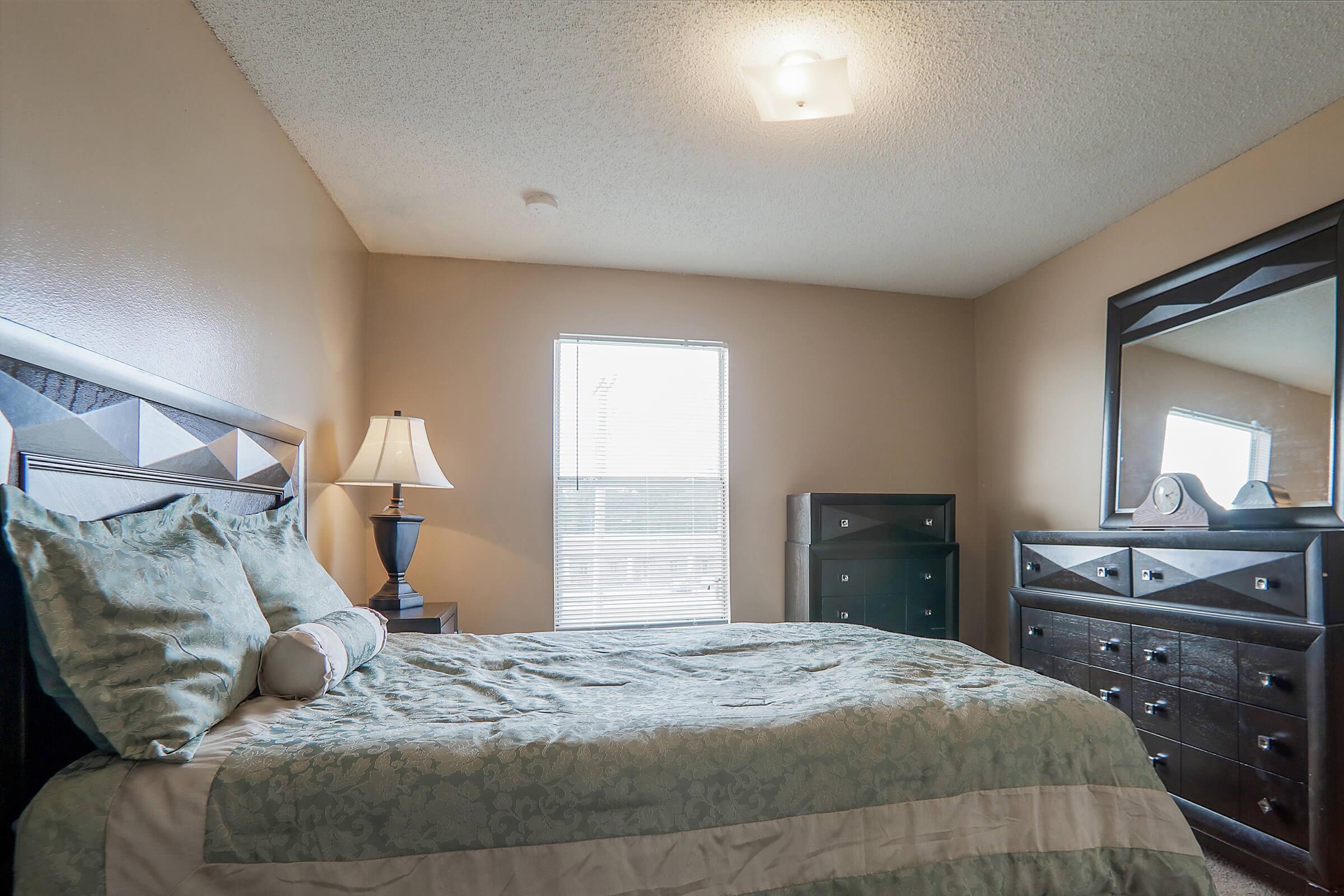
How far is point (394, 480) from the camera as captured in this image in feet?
10.4

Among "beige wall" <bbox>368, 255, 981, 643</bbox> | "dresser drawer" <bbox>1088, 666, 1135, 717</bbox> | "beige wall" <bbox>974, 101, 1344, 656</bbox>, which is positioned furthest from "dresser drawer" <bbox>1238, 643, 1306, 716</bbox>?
"beige wall" <bbox>368, 255, 981, 643</bbox>

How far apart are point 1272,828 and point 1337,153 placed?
214 centimetres

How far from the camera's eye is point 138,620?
1279mm

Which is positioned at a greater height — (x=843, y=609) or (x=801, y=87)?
(x=801, y=87)

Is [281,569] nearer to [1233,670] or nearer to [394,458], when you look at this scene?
[394,458]

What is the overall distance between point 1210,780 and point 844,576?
1810 millimetres

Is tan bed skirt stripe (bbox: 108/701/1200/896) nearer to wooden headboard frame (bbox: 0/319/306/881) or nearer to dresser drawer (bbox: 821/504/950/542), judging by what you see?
wooden headboard frame (bbox: 0/319/306/881)

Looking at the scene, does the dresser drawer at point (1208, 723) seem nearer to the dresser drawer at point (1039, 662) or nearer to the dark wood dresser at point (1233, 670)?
the dark wood dresser at point (1233, 670)

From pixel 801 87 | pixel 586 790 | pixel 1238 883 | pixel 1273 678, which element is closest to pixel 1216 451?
pixel 1273 678

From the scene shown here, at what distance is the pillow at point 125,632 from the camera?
121cm

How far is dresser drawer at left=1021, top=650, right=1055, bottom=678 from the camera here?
3127mm

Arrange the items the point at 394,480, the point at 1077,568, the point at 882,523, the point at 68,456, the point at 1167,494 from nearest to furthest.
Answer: the point at 68,456
the point at 1167,494
the point at 1077,568
the point at 394,480
the point at 882,523

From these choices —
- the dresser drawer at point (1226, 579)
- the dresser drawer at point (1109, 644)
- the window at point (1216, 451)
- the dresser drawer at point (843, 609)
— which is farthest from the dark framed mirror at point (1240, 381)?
the dresser drawer at point (843, 609)

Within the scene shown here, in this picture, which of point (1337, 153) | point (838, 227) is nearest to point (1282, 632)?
point (1337, 153)
